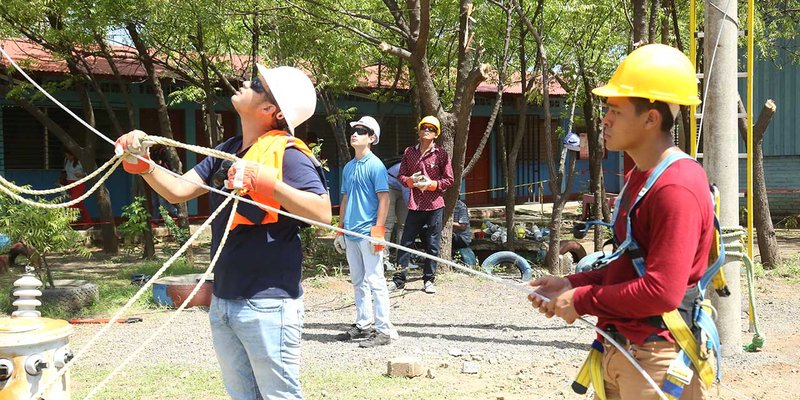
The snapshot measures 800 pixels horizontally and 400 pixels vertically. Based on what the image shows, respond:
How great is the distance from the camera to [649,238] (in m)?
2.53

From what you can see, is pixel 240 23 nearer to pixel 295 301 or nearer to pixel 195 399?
pixel 195 399

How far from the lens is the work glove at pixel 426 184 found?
8.80 metres

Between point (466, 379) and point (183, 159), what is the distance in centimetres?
1285

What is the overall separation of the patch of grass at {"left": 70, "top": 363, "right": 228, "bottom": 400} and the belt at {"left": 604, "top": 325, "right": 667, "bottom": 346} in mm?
3395

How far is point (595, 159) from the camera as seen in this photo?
12773mm

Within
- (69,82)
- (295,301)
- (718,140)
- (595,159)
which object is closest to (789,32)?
(595,159)

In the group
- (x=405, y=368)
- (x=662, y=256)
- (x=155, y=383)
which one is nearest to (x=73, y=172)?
(x=155, y=383)

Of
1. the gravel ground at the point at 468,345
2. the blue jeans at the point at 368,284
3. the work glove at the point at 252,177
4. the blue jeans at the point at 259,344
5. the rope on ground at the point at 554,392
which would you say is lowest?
the gravel ground at the point at 468,345

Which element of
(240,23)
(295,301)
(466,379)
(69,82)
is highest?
(240,23)

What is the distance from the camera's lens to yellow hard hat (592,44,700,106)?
262 cm

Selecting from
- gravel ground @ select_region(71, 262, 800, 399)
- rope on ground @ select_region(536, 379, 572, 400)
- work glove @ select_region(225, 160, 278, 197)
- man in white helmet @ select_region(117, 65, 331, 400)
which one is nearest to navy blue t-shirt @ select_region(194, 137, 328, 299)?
man in white helmet @ select_region(117, 65, 331, 400)

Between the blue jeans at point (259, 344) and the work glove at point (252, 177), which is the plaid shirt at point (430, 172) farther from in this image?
the work glove at point (252, 177)

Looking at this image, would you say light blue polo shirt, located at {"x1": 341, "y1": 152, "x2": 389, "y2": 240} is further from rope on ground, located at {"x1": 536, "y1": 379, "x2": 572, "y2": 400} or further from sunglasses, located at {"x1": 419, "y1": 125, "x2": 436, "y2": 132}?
rope on ground, located at {"x1": 536, "y1": 379, "x2": 572, "y2": 400}

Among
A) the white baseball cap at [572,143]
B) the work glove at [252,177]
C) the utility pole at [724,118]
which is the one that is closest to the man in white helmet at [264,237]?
the work glove at [252,177]
